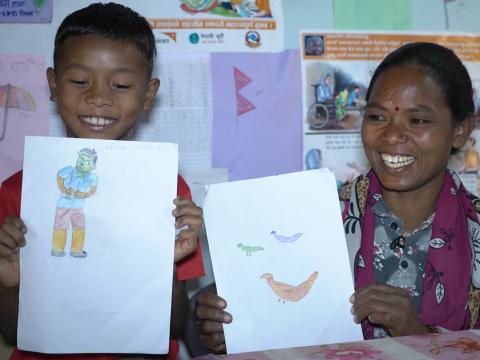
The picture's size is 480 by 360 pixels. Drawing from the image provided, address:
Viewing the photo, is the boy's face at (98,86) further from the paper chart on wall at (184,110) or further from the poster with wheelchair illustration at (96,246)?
the paper chart on wall at (184,110)

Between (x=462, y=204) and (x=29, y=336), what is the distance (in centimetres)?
116

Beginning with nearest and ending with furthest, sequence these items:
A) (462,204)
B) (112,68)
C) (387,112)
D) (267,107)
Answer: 1. (112,68)
2. (387,112)
3. (462,204)
4. (267,107)

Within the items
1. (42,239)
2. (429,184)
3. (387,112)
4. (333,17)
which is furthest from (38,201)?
(333,17)

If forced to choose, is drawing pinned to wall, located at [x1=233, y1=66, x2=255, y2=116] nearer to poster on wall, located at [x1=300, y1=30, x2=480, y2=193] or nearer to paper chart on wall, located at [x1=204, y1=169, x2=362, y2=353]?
poster on wall, located at [x1=300, y1=30, x2=480, y2=193]

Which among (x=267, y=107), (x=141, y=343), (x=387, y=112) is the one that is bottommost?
(x=141, y=343)

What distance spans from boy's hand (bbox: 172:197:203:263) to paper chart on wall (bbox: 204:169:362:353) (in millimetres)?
34

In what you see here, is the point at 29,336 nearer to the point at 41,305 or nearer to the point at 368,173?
the point at 41,305

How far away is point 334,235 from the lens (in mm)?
1207

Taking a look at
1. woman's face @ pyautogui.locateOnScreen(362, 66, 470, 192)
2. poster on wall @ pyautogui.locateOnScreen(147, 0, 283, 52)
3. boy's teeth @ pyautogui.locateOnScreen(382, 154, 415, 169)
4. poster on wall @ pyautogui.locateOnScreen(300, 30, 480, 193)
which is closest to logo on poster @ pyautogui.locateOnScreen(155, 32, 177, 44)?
poster on wall @ pyautogui.locateOnScreen(147, 0, 283, 52)

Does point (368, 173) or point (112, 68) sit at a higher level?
point (112, 68)

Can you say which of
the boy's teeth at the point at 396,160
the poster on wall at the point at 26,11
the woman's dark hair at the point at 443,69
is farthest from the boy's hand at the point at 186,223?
the poster on wall at the point at 26,11

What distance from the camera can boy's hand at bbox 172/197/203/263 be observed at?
1.18m

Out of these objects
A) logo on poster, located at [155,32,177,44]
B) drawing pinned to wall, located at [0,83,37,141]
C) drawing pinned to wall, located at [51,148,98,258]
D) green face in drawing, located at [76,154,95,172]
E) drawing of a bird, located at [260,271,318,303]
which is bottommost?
drawing of a bird, located at [260,271,318,303]

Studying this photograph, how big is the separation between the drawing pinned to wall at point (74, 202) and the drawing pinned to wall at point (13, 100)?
87 centimetres
